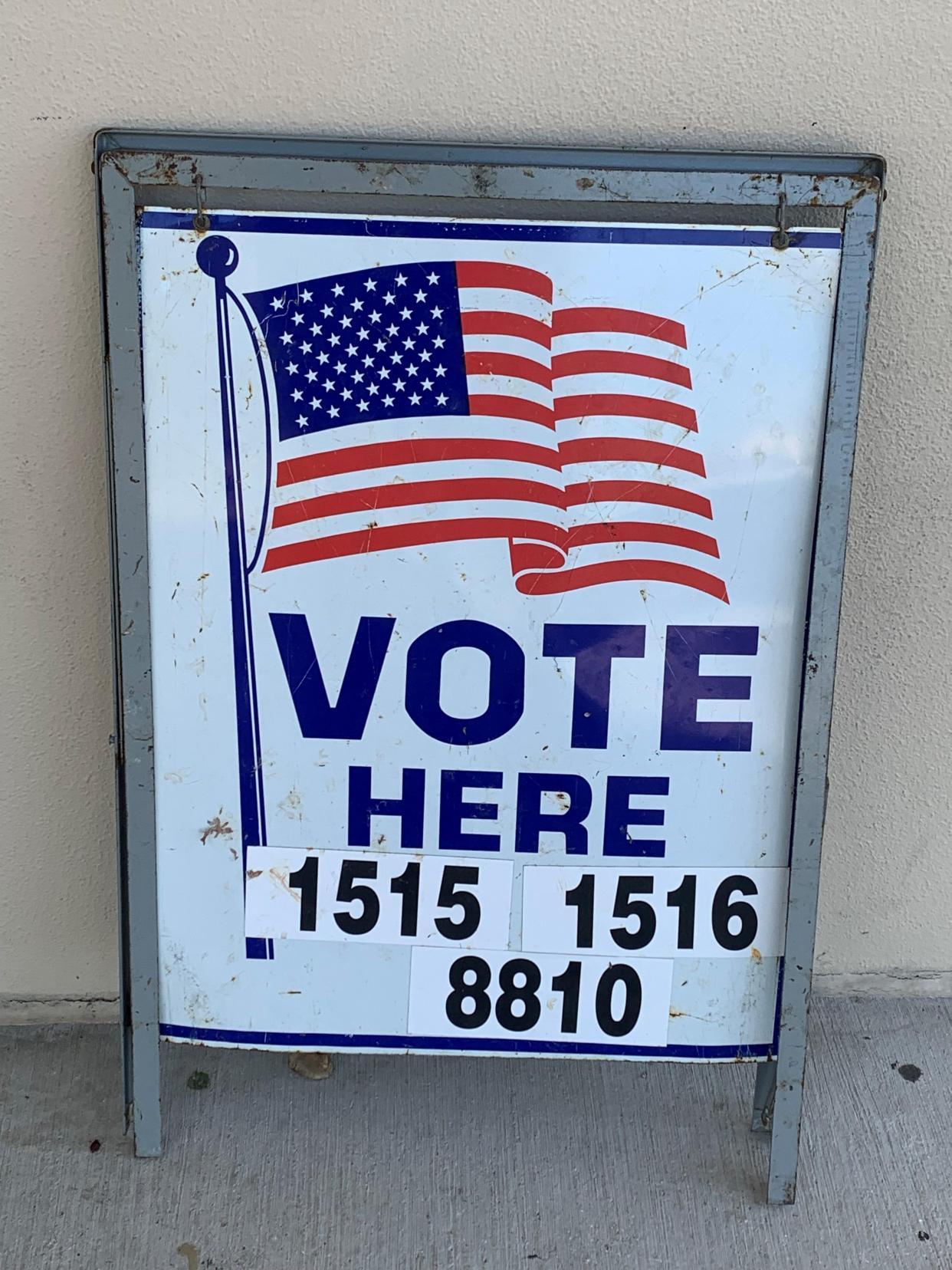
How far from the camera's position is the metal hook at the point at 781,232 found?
179 centimetres

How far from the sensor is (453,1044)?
2109 mm

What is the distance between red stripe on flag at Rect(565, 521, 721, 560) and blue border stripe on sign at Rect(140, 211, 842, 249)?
46 cm

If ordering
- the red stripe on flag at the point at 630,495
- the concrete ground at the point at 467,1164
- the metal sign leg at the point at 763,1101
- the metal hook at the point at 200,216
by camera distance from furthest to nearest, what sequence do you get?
the metal sign leg at the point at 763,1101 → the concrete ground at the point at 467,1164 → the red stripe on flag at the point at 630,495 → the metal hook at the point at 200,216

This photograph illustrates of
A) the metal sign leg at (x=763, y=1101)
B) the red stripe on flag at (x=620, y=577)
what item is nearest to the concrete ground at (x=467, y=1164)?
the metal sign leg at (x=763, y=1101)

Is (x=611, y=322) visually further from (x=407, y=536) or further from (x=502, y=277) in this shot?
(x=407, y=536)

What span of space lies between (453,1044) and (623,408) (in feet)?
3.95

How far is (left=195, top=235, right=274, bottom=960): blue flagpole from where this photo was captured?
5.97 ft

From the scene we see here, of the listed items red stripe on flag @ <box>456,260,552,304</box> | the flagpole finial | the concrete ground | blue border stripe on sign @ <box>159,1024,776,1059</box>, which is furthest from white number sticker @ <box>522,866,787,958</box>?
the flagpole finial

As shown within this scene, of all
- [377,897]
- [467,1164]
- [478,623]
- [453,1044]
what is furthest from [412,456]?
[467,1164]

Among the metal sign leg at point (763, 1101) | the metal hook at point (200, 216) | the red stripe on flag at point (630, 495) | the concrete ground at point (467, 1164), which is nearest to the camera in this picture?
the metal hook at point (200, 216)

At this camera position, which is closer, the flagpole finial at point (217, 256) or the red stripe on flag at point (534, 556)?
the flagpole finial at point (217, 256)

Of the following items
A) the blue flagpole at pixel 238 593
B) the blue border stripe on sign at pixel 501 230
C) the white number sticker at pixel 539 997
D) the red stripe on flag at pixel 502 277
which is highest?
the blue border stripe on sign at pixel 501 230

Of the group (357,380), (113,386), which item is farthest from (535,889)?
(113,386)

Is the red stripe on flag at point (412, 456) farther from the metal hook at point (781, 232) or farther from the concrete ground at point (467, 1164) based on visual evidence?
the concrete ground at point (467, 1164)
